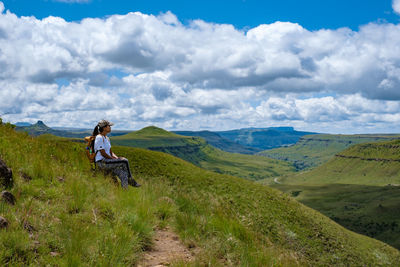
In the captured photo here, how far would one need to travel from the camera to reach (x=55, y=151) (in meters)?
12.9

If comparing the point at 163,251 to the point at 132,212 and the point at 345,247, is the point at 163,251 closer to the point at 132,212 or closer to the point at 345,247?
the point at 132,212

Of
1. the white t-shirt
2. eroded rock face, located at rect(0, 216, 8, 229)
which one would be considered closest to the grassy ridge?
the white t-shirt

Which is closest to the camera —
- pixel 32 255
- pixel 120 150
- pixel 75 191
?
pixel 32 255

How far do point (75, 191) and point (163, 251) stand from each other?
3501mm

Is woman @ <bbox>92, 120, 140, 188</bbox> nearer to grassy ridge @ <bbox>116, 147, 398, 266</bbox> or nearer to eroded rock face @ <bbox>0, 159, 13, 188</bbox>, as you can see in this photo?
eroded rock face @ <bbox>0, 159, 13, 188</bbox>

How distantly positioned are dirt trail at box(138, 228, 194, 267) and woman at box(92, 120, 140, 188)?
14.9 ft

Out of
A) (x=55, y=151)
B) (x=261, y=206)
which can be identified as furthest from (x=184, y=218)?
(x=261, y=206)

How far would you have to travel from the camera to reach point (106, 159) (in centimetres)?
1245

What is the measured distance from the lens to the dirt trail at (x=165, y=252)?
5.94m

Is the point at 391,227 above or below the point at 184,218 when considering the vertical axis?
below

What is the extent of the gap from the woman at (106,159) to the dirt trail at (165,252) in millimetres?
4551

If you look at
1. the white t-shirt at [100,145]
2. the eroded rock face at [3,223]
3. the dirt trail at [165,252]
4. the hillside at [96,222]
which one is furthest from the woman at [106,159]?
the eroded rock face at [3,223]

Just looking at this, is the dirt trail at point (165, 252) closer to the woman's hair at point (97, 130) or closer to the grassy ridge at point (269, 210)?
the woman's hair at point (97, 130)

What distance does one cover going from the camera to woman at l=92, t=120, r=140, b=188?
39.9ft
